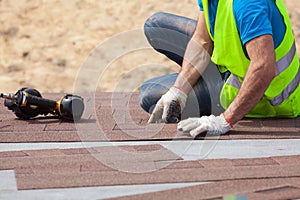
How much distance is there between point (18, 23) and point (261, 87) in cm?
511

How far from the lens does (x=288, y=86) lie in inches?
155

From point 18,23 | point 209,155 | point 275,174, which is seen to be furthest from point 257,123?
point 18,23

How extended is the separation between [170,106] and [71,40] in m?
3.95

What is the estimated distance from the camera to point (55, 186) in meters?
2.80

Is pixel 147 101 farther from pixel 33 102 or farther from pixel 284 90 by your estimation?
pixel 284 90

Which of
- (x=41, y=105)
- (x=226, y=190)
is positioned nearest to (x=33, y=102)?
(x=41, y=105)

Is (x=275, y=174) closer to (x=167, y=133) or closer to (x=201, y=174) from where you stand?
(x=201, y=174)

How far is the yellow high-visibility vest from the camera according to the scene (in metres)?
3.72

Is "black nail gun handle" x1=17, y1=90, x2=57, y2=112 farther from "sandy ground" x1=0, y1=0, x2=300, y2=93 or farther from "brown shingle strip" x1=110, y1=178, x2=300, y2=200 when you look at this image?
"sandy ground" x1=0, y1=0, x2=300, y2=93

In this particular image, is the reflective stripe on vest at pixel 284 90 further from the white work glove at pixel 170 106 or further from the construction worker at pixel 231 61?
the white work glove at pixel 170 106

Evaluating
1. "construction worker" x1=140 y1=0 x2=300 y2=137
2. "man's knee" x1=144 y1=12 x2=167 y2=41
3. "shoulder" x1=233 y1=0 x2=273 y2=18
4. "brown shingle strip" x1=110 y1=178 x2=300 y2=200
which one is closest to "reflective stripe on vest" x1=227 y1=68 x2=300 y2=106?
"construction worker" x1=140 y1=0 x2=300 y2=137

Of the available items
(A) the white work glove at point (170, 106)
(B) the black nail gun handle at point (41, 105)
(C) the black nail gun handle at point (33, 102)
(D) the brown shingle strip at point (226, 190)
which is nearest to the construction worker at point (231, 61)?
(A) the white work glove at point (170, 106)

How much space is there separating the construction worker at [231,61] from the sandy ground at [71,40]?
84.6 inches

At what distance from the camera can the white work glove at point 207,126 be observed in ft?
11.9
